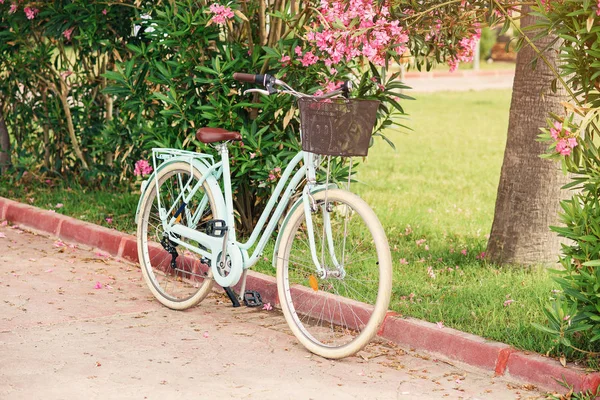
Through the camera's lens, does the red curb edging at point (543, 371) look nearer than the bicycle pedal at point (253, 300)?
Yes

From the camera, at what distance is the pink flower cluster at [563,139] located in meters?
4.59

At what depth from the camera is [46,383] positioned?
472 centimetres

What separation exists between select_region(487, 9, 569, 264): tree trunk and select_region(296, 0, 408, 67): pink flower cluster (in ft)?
3.79

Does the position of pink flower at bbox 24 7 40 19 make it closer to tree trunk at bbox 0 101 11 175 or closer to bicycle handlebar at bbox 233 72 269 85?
tree trunk at bbox 0 101 11 175

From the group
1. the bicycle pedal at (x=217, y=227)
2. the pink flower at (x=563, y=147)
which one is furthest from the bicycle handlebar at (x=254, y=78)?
the pink flower at (x=563, y=147)

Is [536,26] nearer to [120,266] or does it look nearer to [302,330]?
[302,330]

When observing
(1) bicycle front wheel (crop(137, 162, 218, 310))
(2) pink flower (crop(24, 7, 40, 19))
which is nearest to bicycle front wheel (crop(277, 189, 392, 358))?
(1) bicycle front wheel (crop(137, 162, 218, 310))

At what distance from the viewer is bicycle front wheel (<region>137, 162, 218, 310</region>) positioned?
603 centimetres

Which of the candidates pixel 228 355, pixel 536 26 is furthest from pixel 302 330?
pixel 536 26

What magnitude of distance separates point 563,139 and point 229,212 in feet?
6.48

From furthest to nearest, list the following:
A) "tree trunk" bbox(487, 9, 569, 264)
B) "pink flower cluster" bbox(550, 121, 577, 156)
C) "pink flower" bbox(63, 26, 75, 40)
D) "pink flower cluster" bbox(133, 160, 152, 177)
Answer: "pink flower" bbox(63, 26, 75, 40)
"pink flower cluster" bbox(133, 160, 152, 177)
"tree trunk" bbox(487, 9, 569, 264)
"pink flower cluster" bbox(550, 121, 577, 156)

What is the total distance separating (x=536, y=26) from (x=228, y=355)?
2176mm

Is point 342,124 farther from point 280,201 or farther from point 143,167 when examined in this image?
point 143,167

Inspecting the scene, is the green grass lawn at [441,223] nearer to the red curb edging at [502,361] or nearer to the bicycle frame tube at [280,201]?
the red curb edging at [502,361]
